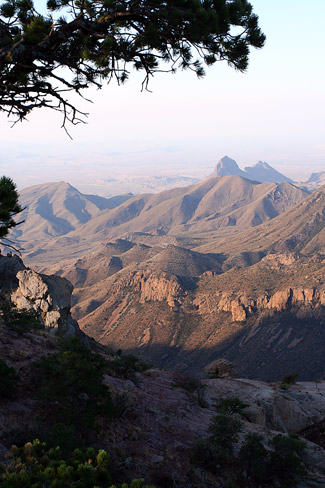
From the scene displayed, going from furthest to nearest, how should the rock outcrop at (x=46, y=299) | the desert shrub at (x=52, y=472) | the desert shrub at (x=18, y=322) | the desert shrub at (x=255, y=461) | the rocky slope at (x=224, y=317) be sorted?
the rocky slope at (x=224, y=317), the rock outcrop at (x=46, y=299), the desert shrub at (x=18, y=322), the desert shrub at (x=255, y=461), the desert shrub at (x=52, y=472)

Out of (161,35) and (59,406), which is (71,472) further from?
(161,35)

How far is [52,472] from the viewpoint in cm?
1006

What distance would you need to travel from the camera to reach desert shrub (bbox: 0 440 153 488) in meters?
9.65

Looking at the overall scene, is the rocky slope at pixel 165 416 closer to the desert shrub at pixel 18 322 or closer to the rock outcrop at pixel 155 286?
the desert shrub at pixel 18 322

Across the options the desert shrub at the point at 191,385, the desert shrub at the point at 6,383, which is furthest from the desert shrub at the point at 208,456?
the desert shrub at the point at 191,385

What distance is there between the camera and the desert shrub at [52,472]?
9648 millimetres

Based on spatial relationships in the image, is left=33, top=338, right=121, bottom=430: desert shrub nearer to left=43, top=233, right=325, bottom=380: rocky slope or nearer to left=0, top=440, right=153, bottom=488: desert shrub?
left=0, top=440, right=153, bottom=488: desert shrub

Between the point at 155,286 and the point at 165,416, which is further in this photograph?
the point at 155,286

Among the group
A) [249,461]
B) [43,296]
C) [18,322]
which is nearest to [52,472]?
[249,461]

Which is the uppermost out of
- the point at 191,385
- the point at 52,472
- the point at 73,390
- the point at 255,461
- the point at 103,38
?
the point at 103,38

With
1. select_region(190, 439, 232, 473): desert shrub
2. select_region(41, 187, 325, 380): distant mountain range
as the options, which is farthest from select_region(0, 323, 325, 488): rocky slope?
select_region(41, 187, 325, 380): distant mountain range

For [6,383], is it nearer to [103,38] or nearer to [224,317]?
[103,38]

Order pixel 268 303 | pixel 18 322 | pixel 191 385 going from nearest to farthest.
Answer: pixel 18 322 < pixel 191 385 < pixel 268 303

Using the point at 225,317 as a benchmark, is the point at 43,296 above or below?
above
